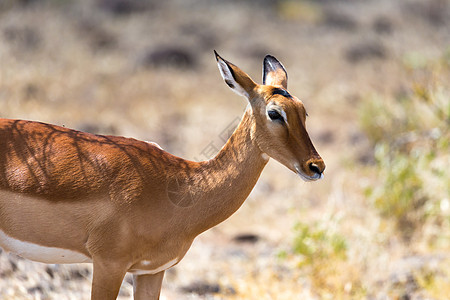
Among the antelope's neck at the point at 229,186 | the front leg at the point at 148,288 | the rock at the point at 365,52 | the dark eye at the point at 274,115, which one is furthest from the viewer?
the rock at the point at 365,52

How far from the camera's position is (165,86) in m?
14.8

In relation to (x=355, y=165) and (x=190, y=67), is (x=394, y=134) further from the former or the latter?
(x=190, y=67)

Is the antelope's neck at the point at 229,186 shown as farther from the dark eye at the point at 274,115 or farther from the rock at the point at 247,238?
the rock at the point at 247,238

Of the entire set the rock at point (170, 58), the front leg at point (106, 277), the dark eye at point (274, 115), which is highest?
the rock at point (170, 58)

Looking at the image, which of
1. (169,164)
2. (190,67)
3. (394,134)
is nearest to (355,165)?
(394,134)

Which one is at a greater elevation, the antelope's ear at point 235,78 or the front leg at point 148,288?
the antelope's ear at point 235,78

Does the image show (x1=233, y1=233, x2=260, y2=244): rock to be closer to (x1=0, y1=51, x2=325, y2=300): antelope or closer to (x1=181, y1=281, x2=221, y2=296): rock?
(x1=181, y1=281, x2=221, y2=296): rock

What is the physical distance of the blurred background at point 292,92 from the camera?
6.36 meters

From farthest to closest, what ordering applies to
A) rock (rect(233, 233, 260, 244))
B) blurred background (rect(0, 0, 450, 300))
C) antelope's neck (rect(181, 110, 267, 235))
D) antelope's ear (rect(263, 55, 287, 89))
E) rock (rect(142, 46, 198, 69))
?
rock (rect(142, 46, 198, 69)), rock (rect(233, 233, 260, 244)), blurred background (rect(0, 0, 450, 300)), antelope's ear (rect(263, 55, 287, 89)), antelope's neck (rect(181, 110, 267, 235))

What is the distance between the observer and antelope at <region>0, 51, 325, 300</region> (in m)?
3.17

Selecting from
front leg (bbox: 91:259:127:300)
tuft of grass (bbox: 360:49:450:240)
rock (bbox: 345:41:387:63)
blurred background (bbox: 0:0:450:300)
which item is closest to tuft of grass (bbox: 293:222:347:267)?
blurred background (bbox: 0:0:450:300)

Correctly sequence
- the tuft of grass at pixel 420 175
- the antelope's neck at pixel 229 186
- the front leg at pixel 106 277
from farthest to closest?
the tuft of grass at pixel 420 175 < the antelope's neck at pixel 229 186 < the front leg at pixel 106 277

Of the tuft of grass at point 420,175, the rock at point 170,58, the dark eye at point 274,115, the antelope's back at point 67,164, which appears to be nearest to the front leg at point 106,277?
the antelope's back at point 67,164

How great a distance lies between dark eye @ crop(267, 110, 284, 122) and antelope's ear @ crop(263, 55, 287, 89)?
1.27 feet
